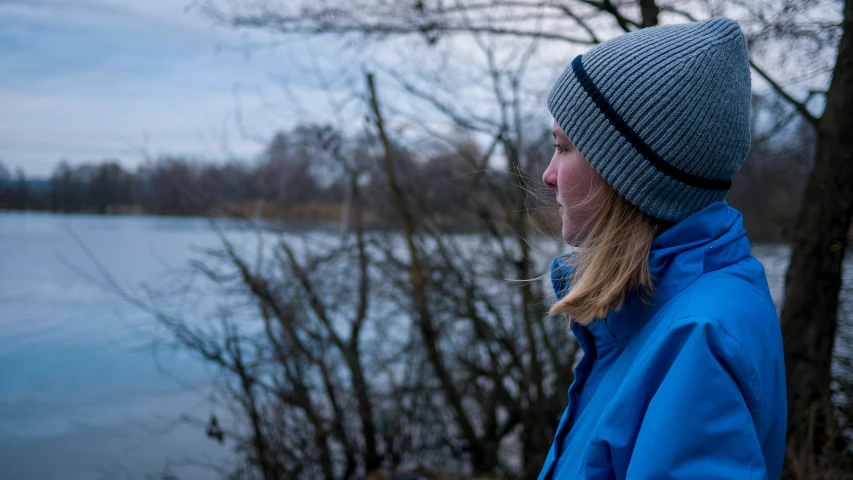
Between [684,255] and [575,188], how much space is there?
0.29m

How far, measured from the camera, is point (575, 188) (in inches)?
55.8

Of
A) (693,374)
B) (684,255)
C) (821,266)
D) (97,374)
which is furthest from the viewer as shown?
(97,374)

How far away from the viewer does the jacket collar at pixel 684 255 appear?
3.96 feet

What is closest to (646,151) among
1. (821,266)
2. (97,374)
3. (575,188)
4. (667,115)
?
(667,115)

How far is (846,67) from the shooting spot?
3.48 meters

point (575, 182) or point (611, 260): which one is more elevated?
point (575, 182)

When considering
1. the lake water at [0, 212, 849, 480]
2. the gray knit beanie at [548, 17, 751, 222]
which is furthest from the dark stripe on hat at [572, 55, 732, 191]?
the lake water at [0, 212, 849, 480]

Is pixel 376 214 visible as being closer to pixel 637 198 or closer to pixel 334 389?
pixel 334 389

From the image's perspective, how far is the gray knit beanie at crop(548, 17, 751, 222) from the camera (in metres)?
1.26

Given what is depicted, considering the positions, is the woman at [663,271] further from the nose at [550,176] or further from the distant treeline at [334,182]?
the distant treeline at [334,182]

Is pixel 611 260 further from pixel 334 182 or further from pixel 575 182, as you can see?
pixel 334 182

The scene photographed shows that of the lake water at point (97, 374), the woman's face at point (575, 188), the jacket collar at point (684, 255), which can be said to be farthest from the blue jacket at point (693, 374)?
the lake water at point (97, 374)

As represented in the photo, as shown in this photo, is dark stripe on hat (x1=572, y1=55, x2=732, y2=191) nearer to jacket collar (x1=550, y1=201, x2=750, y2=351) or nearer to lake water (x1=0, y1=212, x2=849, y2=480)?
jacket collar (x1=550, y1=201, x2=750, y2=351)

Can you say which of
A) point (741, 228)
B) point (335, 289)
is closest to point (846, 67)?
point (741, 228)
